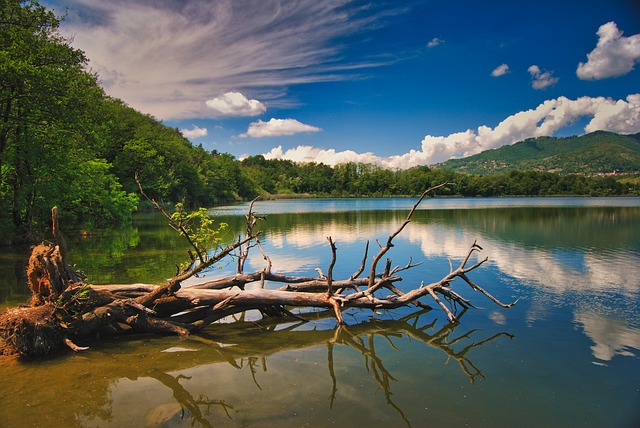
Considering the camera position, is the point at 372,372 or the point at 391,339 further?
the point at 391,339

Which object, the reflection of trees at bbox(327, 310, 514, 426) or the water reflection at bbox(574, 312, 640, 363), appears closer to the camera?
the reflection of trees at bbox(327, 310, 514, 426)

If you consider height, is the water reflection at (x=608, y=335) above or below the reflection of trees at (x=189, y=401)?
below

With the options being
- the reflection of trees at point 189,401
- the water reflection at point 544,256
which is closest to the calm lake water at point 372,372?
the reflection of trees at point 189,401

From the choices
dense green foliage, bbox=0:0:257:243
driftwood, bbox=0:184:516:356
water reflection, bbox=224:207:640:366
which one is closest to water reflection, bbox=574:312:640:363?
water reflection, bbox=224:207:640:366

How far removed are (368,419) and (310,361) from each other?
2.34m

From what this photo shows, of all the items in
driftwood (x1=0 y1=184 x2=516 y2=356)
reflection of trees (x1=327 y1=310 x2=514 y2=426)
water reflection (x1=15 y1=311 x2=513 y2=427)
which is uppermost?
driftwood (x1=0 y1=184 x2=516 y2=356)

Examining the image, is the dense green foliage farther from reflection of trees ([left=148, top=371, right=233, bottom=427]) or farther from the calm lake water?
reflection of trees ([left=148, top=371, right=233, bottom=427])

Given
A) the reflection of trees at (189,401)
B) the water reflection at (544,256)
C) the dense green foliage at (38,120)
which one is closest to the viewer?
the reflection of trees at (189,401)

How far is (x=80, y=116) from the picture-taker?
73.3 feet

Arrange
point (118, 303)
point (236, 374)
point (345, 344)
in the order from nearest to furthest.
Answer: point (236, 374), point (118, 303), point (345, 344)

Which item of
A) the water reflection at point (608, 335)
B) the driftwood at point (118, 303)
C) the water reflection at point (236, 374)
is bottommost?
the water reflection at point (608, 335)

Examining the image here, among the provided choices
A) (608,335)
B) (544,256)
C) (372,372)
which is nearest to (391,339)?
(372,372)

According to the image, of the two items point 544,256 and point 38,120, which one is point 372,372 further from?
point 38,120

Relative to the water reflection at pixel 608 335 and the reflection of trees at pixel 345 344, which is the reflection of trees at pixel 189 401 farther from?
the water reflection at pixel 608 335
